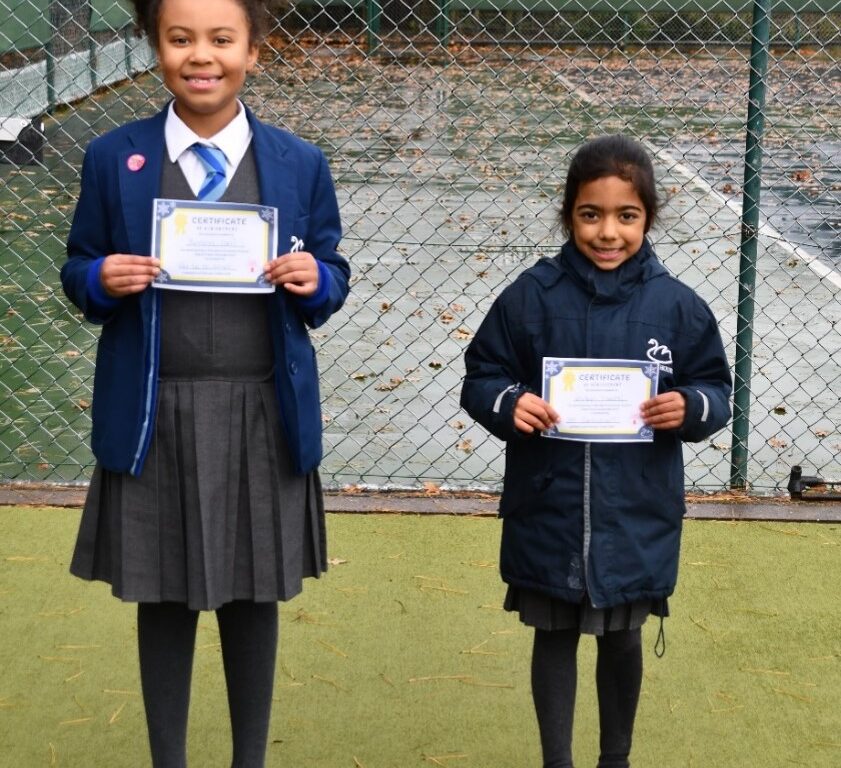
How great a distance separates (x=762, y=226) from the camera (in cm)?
892

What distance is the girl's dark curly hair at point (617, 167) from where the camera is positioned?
297 cm

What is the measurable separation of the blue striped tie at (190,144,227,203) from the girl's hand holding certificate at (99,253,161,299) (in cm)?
18

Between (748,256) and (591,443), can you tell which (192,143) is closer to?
(591,443)

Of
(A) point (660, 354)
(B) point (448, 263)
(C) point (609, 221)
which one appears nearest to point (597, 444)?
(A) point (660, 354)

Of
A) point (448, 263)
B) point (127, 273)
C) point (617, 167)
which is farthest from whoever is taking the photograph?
point (448, 263)

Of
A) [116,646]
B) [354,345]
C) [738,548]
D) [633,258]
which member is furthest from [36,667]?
[354,345]

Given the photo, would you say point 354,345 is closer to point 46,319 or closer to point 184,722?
point 46,319

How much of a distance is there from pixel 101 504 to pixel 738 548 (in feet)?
7.97

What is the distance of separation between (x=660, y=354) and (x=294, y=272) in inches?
30.5

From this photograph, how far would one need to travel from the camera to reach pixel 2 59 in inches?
532

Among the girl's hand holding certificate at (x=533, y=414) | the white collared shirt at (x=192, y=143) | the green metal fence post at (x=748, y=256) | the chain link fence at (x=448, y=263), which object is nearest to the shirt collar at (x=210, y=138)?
the white collared shirt at (x=192, y=143)

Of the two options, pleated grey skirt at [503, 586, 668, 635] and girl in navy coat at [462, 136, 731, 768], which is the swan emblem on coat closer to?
girl in navy coat at [462, 136, 731, 768]

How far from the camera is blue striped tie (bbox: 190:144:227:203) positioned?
285cm

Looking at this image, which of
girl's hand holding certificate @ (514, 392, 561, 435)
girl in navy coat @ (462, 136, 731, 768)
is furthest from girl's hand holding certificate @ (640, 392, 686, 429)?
girl's hand holding certificate @ (514, 392, 561, 435)
